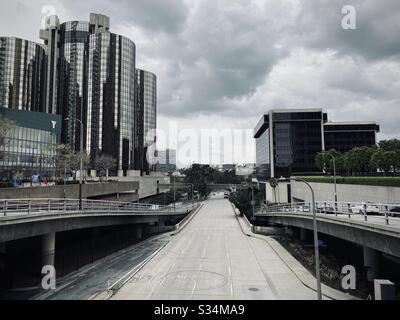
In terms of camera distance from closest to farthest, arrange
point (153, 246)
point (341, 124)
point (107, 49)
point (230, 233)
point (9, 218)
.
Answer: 1. point (9, 218)
2. point (153, 246)
3. point (230, 233)
4. point (341, 124)
5. point (107, 49)

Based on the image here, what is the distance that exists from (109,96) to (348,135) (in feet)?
321

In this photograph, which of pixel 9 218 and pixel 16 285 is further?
Answer: pixel 16 285

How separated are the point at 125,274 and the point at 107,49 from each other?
126 metres

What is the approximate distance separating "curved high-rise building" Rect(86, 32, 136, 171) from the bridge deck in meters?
95.8

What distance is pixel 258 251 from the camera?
38.9 metres

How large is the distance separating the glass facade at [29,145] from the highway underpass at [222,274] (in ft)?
174

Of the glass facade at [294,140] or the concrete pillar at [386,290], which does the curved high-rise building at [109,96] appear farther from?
the concrete pillar at [386,290]

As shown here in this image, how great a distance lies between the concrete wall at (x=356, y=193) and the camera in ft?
117

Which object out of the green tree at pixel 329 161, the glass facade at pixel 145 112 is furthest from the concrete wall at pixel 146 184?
the green tree at pixel 329 161

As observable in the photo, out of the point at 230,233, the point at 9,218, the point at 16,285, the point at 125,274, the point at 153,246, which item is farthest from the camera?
the point at 230,233

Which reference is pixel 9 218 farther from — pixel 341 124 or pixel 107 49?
pixel 107 49

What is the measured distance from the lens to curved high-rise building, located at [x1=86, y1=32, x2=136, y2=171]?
435 ft

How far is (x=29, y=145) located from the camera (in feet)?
276
